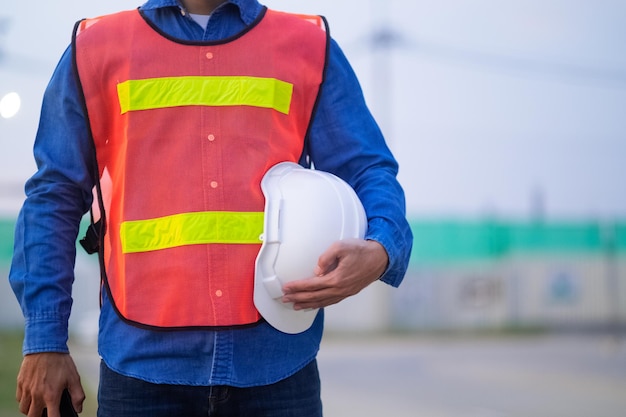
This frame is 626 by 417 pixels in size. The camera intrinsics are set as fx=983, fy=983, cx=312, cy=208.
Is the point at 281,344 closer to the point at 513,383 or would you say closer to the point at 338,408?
the point at 338,408

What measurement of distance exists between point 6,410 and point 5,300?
9.46 m

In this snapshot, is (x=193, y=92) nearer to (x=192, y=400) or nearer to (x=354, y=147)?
(x=354, y=147)

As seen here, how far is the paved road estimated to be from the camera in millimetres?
8211

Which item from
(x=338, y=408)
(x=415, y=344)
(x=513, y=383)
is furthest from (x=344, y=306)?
(x=338, y=408)

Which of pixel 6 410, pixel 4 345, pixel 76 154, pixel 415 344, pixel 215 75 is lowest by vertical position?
pixel 415 344

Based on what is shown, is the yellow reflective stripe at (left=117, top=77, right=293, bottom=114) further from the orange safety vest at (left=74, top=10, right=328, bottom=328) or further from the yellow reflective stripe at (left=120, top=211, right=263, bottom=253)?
the yellow reflective stripe at (left=120, top=211, right=263, bottom=253)

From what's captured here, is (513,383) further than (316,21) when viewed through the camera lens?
Yes

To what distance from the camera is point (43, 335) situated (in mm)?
1932

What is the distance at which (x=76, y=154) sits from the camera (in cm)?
202

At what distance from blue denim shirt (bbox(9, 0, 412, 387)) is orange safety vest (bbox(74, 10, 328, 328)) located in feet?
0.13


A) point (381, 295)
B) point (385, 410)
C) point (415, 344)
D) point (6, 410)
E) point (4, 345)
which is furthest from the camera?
point (381, 295)

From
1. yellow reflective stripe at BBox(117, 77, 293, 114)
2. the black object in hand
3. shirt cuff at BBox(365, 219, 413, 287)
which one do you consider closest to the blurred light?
yellow reflective stripe at BBox(117, 77, 293, 114)

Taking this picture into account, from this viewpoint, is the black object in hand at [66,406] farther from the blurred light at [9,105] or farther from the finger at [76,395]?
the blurred light at [9,105]

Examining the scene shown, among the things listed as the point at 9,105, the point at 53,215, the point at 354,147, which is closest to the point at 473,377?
the point at 9,105
